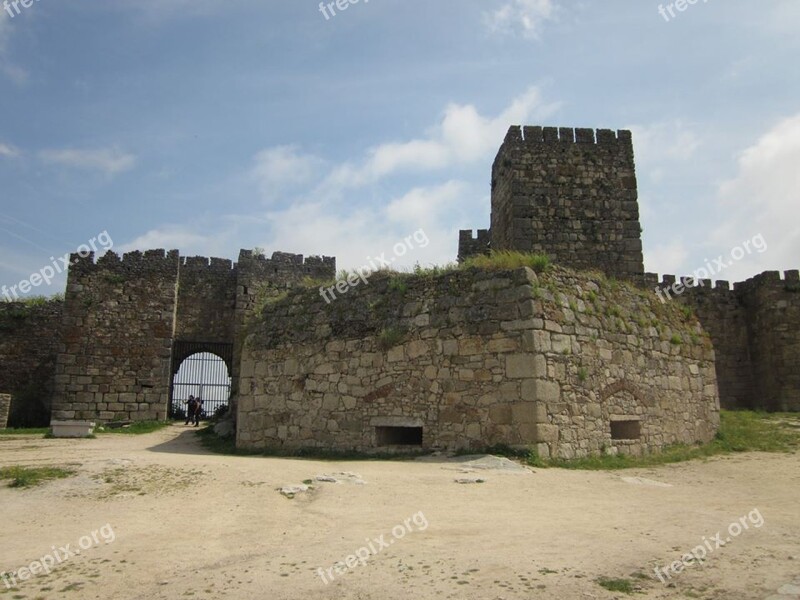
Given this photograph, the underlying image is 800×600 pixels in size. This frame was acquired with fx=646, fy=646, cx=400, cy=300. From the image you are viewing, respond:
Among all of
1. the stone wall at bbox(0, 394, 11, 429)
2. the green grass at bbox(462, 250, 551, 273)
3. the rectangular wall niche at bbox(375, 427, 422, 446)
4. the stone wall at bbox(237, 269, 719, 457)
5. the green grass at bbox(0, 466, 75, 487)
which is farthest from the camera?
the stone wall at bbox(0, 394, 11, 429)

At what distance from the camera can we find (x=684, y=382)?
14.2 meters

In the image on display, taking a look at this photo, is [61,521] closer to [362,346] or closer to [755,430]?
[362,346]

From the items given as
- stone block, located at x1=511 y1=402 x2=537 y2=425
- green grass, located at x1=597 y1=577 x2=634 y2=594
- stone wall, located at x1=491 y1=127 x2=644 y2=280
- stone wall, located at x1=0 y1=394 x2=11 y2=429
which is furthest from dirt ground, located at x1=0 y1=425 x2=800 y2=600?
stone wall, located at x1=0 y1=394 x2=11 y2=429

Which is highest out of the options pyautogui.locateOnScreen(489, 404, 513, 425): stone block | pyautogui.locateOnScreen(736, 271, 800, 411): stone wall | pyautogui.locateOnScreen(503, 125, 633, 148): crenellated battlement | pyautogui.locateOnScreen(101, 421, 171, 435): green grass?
pyautogui.locateOnScreen(503, 125, 633, 148): crenellated battlement

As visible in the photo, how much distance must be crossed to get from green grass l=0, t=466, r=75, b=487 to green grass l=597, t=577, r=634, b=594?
754 cm

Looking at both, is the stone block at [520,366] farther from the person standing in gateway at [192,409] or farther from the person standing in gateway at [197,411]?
the person standing in gateway at [192,409]

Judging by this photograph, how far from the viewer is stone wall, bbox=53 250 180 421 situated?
22344 mm

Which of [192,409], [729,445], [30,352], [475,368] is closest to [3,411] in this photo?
[30,352]

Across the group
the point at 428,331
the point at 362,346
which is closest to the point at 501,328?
the point at 428,331

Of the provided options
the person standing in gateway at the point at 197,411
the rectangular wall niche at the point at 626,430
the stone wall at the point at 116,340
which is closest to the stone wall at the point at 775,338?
the rectangular wall niche at the point at 626,430

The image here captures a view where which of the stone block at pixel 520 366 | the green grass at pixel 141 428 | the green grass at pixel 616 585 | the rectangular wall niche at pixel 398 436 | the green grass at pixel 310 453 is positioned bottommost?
the green grass at pixel 616 585

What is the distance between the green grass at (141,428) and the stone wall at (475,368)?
7731 mm

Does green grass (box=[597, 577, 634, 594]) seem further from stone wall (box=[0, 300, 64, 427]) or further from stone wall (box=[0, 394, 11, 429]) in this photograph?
stone wall (box=[0, 300, 64, 427])

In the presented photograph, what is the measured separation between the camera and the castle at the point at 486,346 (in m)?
11.2
